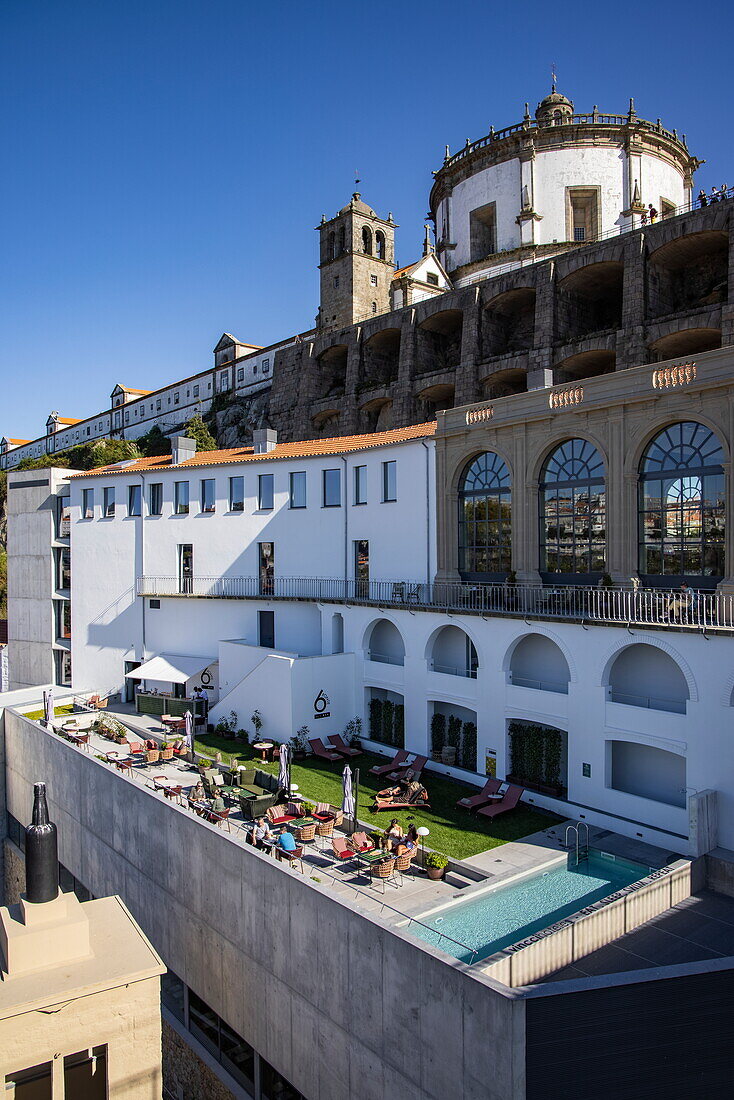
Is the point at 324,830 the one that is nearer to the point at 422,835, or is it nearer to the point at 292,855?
the point at 292,855

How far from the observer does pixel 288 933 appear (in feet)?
43.7

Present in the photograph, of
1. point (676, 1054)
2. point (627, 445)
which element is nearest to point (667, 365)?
point (627, 445)

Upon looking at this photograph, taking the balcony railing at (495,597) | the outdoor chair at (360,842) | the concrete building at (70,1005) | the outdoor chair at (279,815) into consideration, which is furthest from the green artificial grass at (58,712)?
the concrete building at (70,1005)

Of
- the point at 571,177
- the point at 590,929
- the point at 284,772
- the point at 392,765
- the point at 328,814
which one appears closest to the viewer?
the point at 590,929

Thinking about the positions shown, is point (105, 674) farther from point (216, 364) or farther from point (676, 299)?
point (216, 364)

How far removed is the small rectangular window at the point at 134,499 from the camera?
1336 inches

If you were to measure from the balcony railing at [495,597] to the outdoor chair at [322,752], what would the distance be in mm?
4877

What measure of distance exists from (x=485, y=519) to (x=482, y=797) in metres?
8.76

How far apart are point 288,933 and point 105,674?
2384cm

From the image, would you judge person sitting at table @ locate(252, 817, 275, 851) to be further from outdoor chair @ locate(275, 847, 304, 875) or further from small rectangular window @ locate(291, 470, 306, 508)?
small rectangular window @ locate(291, 470, 306, 508)

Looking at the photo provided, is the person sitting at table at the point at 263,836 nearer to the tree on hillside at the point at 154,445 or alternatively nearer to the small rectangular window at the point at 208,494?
the small rectangular window at the point at 208,494

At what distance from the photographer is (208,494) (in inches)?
1254

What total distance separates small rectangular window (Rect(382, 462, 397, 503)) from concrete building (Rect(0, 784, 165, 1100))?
16.8 metres

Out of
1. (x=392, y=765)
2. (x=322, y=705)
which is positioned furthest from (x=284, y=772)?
(x=322, y=705)
